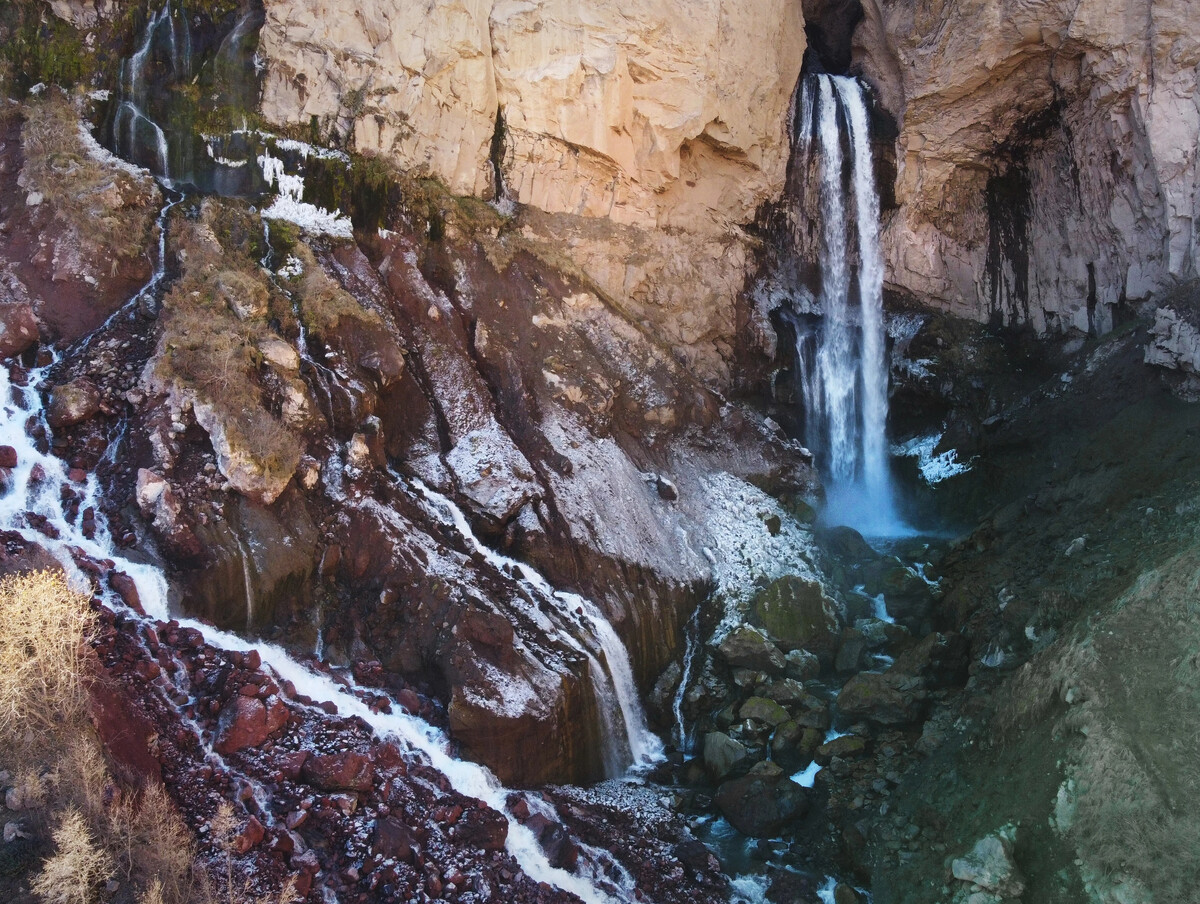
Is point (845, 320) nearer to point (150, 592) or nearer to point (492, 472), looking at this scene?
point (492, 472)

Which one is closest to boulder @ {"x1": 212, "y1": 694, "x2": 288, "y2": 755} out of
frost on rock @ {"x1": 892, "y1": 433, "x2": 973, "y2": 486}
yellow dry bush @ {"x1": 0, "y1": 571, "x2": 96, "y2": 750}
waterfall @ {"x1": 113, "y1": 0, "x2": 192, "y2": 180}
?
yellow dry bush @ {"x1": 0, "y1": 571, "x2": 96, "y2": 750}

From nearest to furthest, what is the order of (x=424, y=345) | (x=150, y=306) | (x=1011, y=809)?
(x=1011, y=809)
(x=150, y=306)
(x=424, y=345)

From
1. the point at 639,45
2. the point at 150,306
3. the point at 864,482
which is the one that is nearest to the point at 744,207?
the point at 639,45

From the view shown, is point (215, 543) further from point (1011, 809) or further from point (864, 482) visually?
point (864, 482)

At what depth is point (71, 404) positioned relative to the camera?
1265cm

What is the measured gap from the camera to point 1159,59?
18141mm

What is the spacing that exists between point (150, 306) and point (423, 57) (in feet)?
30.6

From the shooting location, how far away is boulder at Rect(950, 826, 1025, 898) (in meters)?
9.67

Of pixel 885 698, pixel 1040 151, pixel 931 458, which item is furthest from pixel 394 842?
pixel 1040 151

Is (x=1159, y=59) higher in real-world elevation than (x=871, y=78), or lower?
lower

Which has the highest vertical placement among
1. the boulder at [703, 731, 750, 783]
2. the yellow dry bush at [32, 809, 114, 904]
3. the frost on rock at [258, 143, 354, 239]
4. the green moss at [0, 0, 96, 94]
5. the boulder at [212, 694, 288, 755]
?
the green moss at [0, 0, 96, 94]

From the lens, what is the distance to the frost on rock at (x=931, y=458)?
2316 centimetres

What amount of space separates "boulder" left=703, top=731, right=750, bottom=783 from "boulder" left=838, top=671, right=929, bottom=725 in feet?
6.92

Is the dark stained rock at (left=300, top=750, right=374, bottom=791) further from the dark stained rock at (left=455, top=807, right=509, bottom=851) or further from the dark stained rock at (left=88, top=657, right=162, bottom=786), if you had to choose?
Result: the dark stained rock at (left=88, top=657, right=162, bottom=786)
